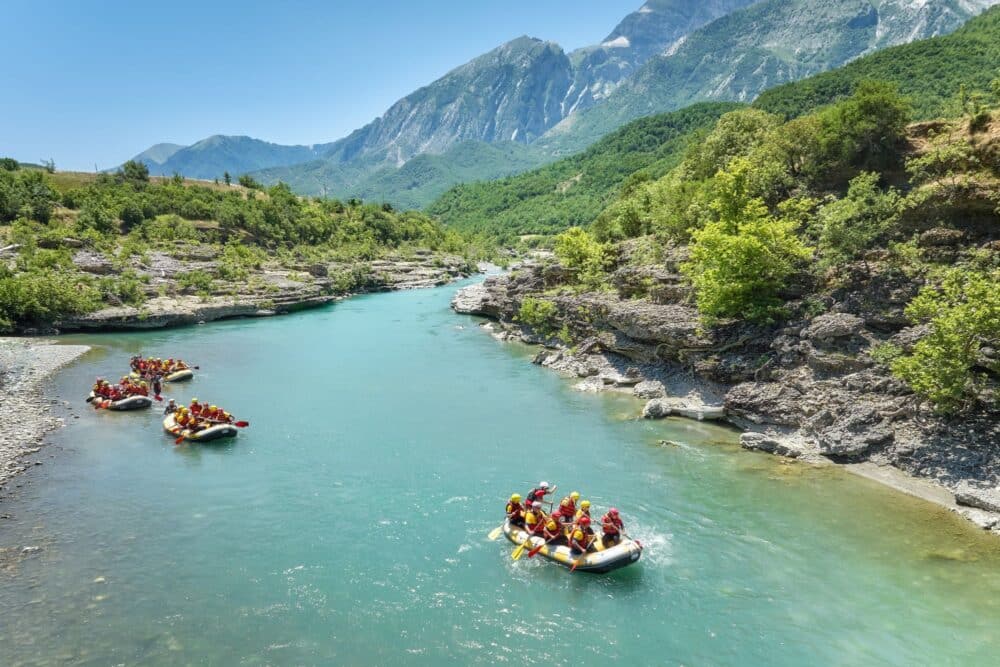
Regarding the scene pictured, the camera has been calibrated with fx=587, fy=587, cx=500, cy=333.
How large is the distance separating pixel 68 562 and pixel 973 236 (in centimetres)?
4055

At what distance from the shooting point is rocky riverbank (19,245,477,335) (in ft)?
211

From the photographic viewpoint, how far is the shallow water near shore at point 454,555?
52.1 feet

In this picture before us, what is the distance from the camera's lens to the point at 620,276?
148 ft

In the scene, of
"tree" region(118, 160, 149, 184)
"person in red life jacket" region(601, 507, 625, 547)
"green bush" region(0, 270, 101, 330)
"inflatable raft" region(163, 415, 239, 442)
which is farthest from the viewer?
"tree" region(118, 160, 149, 184)

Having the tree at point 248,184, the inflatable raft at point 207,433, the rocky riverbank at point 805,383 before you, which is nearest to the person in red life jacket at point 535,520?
the rocky riverbank at point 805,383

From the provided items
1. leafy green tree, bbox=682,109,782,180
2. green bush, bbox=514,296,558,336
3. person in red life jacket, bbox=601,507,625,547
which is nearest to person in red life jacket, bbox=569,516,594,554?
person in red life jacket, bbox=601,507,625,547

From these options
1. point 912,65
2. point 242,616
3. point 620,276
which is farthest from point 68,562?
point 912,65

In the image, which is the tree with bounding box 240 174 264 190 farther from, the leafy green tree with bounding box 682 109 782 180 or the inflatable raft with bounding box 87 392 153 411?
the leafy green tree with bounding box 682 109 782 180

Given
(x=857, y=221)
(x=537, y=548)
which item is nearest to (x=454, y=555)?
(x=537, y=548)

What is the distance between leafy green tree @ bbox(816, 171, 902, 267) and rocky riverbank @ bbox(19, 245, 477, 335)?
64.4 meters

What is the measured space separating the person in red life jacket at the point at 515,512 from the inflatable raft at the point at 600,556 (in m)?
1.28

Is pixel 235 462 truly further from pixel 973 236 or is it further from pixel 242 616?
pixel 973 236

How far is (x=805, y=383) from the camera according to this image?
29266mm

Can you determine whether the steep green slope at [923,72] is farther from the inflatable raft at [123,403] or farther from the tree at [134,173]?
the tree at [134,173]
